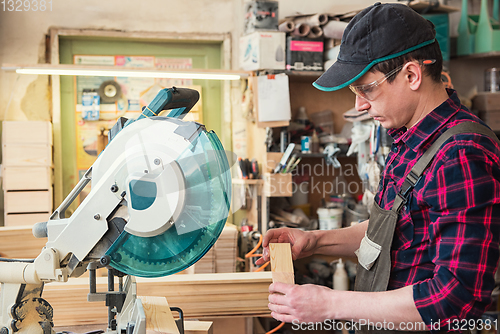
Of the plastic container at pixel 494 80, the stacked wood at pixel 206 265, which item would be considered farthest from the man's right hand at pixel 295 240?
the plastic container at pixel 494 80

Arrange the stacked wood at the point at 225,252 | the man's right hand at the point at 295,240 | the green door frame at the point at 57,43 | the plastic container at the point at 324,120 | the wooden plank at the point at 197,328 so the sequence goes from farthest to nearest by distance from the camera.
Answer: the plastic container at the point at 324,120 → the green door frame at the point at 57,43 → the stacked wood at the point at 225,252 → the man's right hand at the point at 295,240 → the wooden plank at the point at 197,328

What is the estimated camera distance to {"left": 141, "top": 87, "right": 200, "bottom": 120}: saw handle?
41.6 inches

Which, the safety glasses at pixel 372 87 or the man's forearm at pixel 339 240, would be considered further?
the man's forearm at pixel 339 240

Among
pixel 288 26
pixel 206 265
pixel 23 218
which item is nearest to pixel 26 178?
pixel 23 218

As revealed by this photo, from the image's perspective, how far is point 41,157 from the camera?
3.28 m

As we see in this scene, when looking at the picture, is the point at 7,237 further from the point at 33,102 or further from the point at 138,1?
the point at 138,1

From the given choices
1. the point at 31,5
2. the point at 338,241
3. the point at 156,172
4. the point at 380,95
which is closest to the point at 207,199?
the point at 156,172

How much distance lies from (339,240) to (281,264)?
1.19 ft

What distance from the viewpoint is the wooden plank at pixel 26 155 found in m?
3.21

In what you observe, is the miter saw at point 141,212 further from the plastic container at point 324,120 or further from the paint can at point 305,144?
the plastic container at point 324,120

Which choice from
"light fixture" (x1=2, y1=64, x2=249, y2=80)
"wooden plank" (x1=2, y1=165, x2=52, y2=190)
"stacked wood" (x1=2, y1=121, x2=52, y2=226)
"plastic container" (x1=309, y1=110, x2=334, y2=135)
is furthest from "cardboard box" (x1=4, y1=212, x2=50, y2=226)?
"plastic container" (x1=309, y1=110, x2=334, y2=135)

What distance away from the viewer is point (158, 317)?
3.92 ft

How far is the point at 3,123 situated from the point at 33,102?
0.40m

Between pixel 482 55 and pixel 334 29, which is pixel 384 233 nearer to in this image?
pixel 334 29
